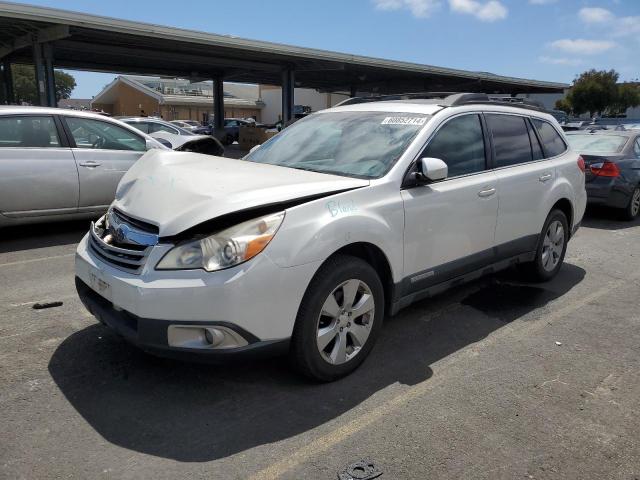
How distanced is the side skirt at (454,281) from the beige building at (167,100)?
52624mm

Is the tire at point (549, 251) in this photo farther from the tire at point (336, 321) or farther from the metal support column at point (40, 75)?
the metal support column at point (40, 75)

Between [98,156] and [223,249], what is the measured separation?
496 cm

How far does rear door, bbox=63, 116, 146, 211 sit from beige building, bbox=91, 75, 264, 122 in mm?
48569

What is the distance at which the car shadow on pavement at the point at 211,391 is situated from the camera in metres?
2.76

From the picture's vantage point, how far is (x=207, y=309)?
2744 mm

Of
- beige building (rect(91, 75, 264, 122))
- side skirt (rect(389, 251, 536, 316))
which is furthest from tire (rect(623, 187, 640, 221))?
beige building (rect(91, 75, 264, 122))

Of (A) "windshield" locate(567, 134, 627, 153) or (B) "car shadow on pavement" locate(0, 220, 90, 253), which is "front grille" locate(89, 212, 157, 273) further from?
(A) "windshield" locate(567, 134, 627, 153)

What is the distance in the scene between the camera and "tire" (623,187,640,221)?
29.6 feet

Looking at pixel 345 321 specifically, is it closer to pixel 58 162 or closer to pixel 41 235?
pixel 58 162

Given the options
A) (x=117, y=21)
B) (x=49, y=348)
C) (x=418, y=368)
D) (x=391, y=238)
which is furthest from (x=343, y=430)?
(x=117, y=21)

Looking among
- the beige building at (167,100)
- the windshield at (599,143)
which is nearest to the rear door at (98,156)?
the windshield at (599,143)

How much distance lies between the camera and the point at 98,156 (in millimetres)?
7008

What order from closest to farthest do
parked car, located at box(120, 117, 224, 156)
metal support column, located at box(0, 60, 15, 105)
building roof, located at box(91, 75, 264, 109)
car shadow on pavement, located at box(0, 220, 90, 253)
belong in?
1. parked car, located at box(120, 117, 224, 156)
2. car shadow on pavement, located at box(0, 220, 90, 253)
3. metal support column, located at box(0, 60, 15, 105)
4. building roof, located at box(91, 75, 264, 109)

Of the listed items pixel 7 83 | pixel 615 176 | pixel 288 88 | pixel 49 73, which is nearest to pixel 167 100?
pixel 7 83
